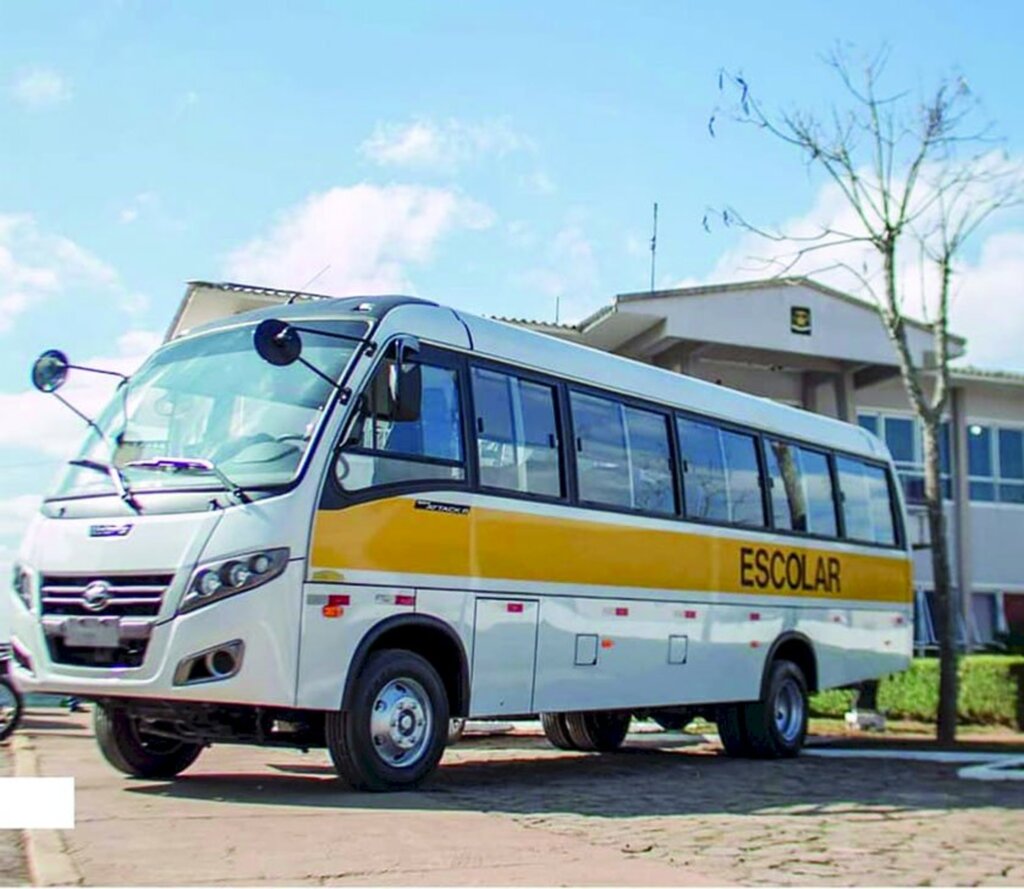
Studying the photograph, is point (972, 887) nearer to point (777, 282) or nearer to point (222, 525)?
point (222, 525)

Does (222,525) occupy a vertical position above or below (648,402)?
below

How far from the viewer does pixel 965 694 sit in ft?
64.5

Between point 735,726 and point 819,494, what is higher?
point 819,494

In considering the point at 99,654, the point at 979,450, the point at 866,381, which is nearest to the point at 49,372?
the point at 99,654

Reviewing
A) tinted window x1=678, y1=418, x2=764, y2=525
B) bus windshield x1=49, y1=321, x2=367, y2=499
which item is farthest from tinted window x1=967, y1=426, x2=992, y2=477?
bus windshield x1=49, y1=321, x2=367, y2=499

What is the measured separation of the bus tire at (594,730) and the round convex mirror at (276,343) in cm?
708

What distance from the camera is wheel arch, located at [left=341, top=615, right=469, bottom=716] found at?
29.7 feet

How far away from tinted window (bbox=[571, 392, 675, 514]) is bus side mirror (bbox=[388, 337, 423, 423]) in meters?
2.27

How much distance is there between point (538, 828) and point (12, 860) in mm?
2842

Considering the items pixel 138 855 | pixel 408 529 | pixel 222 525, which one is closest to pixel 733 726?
pixel 408 529

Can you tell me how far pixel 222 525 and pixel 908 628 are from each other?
11169 mm

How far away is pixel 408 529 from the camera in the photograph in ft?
30.6

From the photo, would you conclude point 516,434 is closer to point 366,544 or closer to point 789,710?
point 366,544

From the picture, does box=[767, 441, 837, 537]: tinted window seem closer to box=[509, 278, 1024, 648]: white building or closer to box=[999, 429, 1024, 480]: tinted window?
box=[509, 278, 1024, 648]: white building
